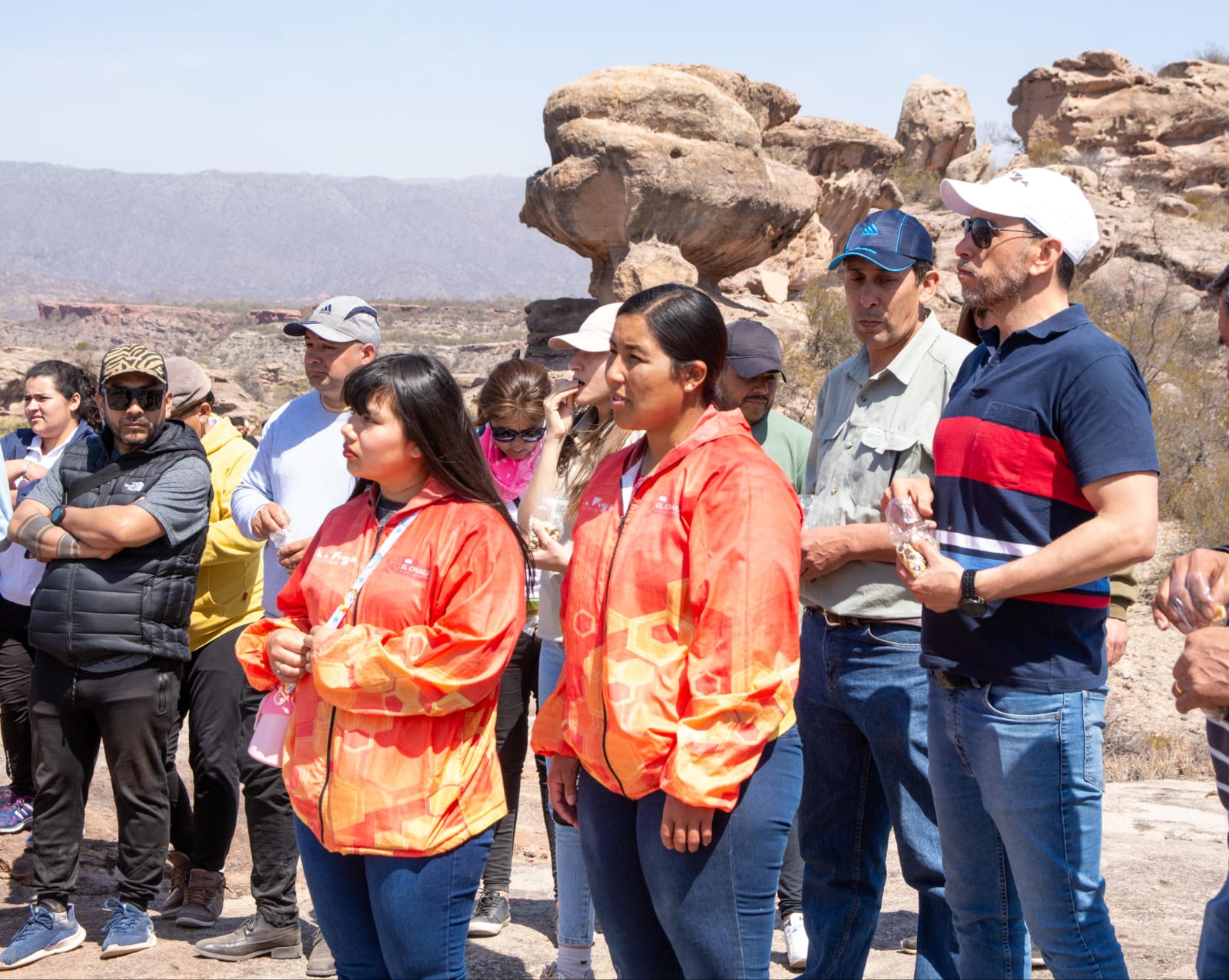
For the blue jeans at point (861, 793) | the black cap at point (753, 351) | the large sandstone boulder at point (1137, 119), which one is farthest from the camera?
the large sandstone boulder at point (1137, 119)

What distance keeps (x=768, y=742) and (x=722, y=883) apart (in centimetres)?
28

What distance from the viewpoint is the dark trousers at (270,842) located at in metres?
3.95

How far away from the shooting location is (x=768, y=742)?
91.3 inches

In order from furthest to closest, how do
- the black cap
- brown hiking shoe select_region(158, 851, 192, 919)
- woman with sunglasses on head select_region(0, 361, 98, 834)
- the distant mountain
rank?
the distant mountain < woman with sunglasses on head select_region(0, 361, 98, 834) < brown hiking shoe select_region(158, 851, 192, 919) < the black cap

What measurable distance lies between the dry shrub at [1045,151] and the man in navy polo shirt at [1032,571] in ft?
97.1

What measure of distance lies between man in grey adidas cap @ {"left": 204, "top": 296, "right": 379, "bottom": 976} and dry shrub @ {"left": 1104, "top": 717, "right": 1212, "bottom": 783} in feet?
14.2

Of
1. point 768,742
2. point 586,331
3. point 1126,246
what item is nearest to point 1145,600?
point 586,331

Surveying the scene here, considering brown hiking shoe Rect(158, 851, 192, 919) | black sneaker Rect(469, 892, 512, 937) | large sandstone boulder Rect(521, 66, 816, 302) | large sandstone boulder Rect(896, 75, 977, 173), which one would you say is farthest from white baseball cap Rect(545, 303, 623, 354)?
large sandstone boulder Rect(896, 75, 977, 173)

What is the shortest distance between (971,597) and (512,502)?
200 centimetres

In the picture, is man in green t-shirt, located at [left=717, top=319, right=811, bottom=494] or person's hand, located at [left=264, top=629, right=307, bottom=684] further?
man in green t-shirt, located at [left=717, top=319, right=811, bottom=494]

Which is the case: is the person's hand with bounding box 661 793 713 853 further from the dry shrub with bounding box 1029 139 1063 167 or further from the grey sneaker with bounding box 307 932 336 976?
the dry shrub with bounding box 1029 139 1063 167

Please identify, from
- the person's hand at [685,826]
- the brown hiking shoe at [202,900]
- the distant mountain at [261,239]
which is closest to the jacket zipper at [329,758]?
the person's hand at [685,826]

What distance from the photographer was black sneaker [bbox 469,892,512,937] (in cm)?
406

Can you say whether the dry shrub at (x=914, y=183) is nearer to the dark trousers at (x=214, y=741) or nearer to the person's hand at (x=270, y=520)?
the dark trousers at (x=214, y=741)
